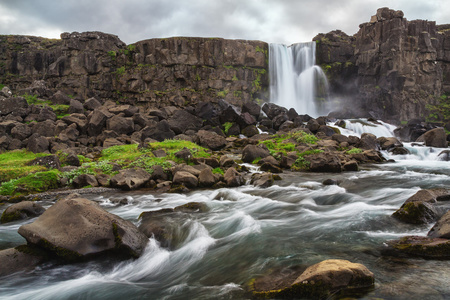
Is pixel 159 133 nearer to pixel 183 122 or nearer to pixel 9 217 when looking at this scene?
pixel 183 122

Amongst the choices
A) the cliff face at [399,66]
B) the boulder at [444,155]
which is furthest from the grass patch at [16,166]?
the cliff face at [399,66]

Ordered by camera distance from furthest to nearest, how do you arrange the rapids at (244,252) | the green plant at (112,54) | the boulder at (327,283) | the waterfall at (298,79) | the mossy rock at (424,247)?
the waterfall at (298,79) → the green plant at (112,54) → the mossy rock at (424,247) → the rapids at (244,252) → the boulder at (327,283)

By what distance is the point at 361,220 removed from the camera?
696 cm

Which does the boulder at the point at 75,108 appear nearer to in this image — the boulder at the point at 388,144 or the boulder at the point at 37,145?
the boulder at the point at 37,145

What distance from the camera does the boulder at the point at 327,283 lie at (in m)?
3.64

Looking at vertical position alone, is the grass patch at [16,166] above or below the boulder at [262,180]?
above

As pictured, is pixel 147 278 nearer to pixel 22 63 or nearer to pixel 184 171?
pixel 184 171

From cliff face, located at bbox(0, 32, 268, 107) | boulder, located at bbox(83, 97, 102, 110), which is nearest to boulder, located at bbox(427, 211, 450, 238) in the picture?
boulder, located at bbox(83, 97, 102, 110)

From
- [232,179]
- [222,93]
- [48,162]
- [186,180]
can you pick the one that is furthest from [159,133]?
[222,93]

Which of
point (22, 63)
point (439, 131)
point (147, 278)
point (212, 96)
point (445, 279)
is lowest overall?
point (147, 278)

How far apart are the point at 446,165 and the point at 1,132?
25089 mm

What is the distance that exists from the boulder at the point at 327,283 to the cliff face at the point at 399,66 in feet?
124

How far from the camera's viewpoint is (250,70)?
4066 centimetres

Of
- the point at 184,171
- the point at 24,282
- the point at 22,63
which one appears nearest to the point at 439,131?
the point at 184,171
